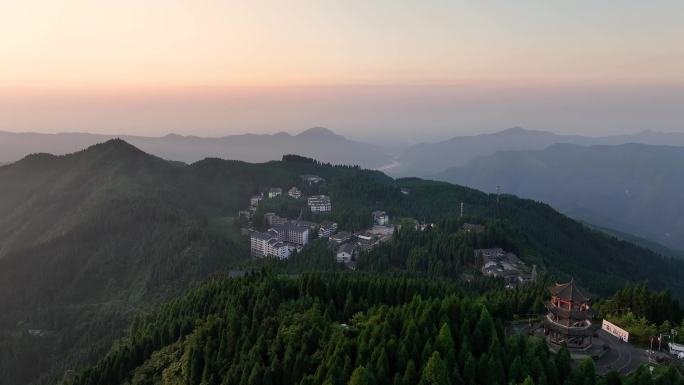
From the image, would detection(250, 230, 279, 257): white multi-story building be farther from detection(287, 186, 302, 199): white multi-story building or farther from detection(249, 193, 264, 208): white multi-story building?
detection(287, 186, 302, 199): white multi-story building

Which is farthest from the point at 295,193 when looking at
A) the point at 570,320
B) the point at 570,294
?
the point at 570,320

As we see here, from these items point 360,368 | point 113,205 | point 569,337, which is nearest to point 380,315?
point 360,368

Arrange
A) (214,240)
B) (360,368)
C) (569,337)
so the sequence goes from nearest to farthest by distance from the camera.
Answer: (360,368), (569,337), (214,240)

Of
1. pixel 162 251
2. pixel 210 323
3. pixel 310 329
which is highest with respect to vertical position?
pixel 310 329

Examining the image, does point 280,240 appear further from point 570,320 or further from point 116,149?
point 116,149

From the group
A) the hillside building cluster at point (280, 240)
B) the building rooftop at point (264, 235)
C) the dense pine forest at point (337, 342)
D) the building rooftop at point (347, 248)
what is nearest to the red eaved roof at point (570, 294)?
the dense pine forest at point (337, 342)

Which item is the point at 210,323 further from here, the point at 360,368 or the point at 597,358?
the point at 597,358
